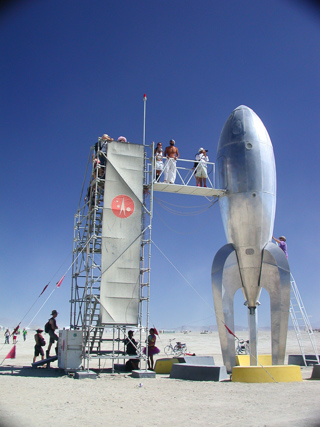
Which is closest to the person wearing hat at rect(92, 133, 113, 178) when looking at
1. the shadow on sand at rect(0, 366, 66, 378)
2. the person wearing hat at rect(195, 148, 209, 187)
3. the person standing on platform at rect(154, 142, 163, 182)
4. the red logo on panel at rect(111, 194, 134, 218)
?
the red logo on panel at rect(111, 194, 134, 218)

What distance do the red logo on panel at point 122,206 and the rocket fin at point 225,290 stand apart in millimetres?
3816

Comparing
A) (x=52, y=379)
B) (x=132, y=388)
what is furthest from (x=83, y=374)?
(x=132, y=388)

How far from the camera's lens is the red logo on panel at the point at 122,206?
1538cm

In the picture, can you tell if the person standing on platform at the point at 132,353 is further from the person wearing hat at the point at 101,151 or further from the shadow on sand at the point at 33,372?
the person wearing hat at the point at 101,151

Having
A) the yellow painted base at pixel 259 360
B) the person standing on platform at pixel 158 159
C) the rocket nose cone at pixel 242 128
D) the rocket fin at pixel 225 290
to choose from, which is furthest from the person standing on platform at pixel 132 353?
the rocket nose cone at pixel 242 128

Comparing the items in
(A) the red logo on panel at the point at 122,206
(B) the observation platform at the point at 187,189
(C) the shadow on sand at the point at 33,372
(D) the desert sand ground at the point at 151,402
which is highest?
(B) the observation platform at the point at 187,189

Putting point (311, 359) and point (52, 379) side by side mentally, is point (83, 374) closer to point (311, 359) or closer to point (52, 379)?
point (52, 379)

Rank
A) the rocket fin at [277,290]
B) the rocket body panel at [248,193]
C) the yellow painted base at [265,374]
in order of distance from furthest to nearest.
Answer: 1. the rocket body panel at [248,193]
2. the rocket fin at [277,290]
3. the yellow painted base at [265,374]

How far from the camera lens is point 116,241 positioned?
49.9 ft

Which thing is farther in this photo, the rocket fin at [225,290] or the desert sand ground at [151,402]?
the rocket fin at [225,290]

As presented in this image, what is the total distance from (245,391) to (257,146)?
905cm

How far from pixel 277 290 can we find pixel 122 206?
21.3 ft

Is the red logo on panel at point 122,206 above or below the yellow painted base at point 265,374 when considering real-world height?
above

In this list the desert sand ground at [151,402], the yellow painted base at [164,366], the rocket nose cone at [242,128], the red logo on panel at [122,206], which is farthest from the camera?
the rocket nose cone at [242,128]
